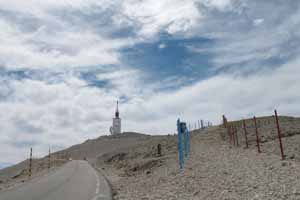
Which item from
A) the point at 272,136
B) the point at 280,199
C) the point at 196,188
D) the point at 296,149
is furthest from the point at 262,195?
the point at 272,136

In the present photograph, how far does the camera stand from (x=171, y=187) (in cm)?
1227

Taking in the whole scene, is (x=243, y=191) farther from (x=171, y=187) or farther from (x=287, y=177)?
(x=171, y=187)

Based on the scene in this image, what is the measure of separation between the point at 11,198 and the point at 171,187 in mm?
6621

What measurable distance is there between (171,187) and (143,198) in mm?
1577

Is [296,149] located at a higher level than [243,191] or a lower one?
higher

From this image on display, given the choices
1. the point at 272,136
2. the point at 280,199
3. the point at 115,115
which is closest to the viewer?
the point at 280,199

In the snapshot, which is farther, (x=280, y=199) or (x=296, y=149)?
(x=296, y=149)

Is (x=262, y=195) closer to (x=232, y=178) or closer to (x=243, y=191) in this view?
(x=243, y=191)

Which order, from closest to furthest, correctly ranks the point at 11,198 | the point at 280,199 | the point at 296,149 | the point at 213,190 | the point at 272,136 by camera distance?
1. the point at 280,199
2. the point at 213,190
3. the point at 11,198
4. the point at 296,149
5. the point at 272,136

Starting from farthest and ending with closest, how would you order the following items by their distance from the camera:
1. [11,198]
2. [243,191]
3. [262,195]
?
1. [11,198]
2. [243,191]
3. [262,195]

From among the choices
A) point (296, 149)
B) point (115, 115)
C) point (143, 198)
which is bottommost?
point (143, 198)

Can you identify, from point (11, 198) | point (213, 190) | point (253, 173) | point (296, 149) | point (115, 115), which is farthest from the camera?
point (115, 115)

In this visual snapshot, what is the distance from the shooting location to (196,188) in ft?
35.9

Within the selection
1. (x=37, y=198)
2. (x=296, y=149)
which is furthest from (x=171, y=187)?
(x=296, y=149)
